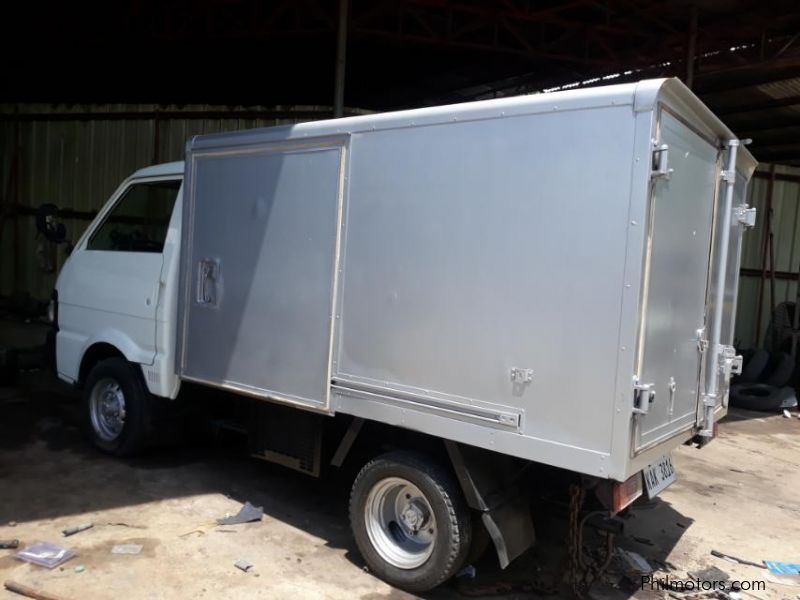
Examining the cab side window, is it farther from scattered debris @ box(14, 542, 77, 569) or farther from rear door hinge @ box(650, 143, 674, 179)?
rear door hinge @ box(650, 143, 674, 179)

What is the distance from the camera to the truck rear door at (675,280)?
2865 millimetres

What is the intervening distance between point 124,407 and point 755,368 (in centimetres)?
874

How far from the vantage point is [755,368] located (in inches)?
380

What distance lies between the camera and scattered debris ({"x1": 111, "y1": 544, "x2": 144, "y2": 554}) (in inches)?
145

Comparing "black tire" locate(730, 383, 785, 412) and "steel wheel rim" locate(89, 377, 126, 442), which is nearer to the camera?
"steel wheel rim" locate(89, 377, 126, 442)

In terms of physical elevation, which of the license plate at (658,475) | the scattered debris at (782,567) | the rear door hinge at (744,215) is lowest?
the scattered debris at (782,567)

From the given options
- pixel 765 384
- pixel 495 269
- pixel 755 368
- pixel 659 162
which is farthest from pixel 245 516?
pixel 755 368

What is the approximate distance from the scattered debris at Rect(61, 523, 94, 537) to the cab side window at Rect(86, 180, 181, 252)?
6.29 ft

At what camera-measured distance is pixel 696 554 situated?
417cm

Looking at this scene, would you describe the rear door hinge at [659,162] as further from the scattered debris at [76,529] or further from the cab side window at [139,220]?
the scattered debris at [76,529]

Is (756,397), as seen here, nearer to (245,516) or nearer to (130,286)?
(245,516)

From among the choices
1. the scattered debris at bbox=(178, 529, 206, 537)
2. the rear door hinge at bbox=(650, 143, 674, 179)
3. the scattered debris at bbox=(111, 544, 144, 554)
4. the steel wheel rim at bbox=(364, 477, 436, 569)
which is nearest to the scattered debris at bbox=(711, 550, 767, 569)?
the steel wheel rim at bbox=(364, 477, 436, 569)

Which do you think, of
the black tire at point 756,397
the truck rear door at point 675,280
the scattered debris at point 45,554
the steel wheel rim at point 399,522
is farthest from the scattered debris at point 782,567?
the black tire at point 756,397

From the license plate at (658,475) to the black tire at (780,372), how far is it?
685cm
